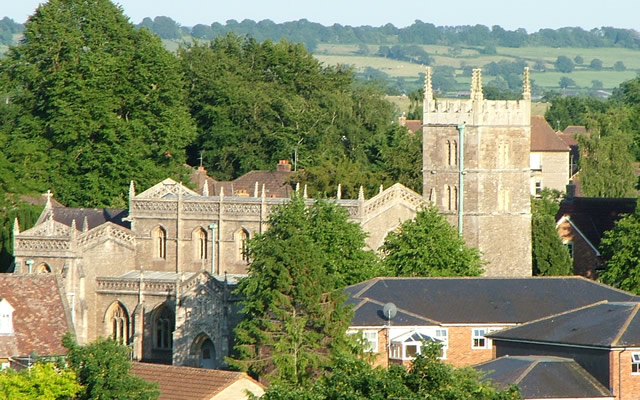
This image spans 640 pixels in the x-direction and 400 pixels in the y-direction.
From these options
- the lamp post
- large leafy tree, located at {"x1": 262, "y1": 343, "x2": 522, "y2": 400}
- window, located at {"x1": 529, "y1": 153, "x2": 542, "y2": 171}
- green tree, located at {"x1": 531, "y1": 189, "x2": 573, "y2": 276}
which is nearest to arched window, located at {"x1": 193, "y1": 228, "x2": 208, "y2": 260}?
the lamp post

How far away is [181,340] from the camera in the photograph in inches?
2739

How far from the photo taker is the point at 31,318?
61438 millimetres

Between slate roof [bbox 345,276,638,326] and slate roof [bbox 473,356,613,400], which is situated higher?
slate roof [bbox 345,276,638,326]

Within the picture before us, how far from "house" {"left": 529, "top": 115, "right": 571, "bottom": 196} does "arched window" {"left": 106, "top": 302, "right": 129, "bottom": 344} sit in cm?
5119

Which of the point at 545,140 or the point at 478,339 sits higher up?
the point at 545,140

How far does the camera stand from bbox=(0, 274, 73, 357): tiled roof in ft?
196

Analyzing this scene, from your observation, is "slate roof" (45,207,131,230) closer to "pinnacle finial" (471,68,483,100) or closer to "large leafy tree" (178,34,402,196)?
"pinnacle finial" (471,68,483,100)

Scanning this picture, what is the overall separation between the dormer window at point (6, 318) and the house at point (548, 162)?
6363 centimetres

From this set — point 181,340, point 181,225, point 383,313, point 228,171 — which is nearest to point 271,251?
point 383,313

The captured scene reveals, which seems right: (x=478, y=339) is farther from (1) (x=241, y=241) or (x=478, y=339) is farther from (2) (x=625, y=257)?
(1) (x=241, y=241)

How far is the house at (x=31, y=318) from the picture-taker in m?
59.2

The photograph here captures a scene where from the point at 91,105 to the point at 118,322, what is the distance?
77.6 feet

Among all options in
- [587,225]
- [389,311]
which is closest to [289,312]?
[389,311]

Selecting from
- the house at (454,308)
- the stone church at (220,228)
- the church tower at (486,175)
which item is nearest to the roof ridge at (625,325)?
the house at (454,308)
